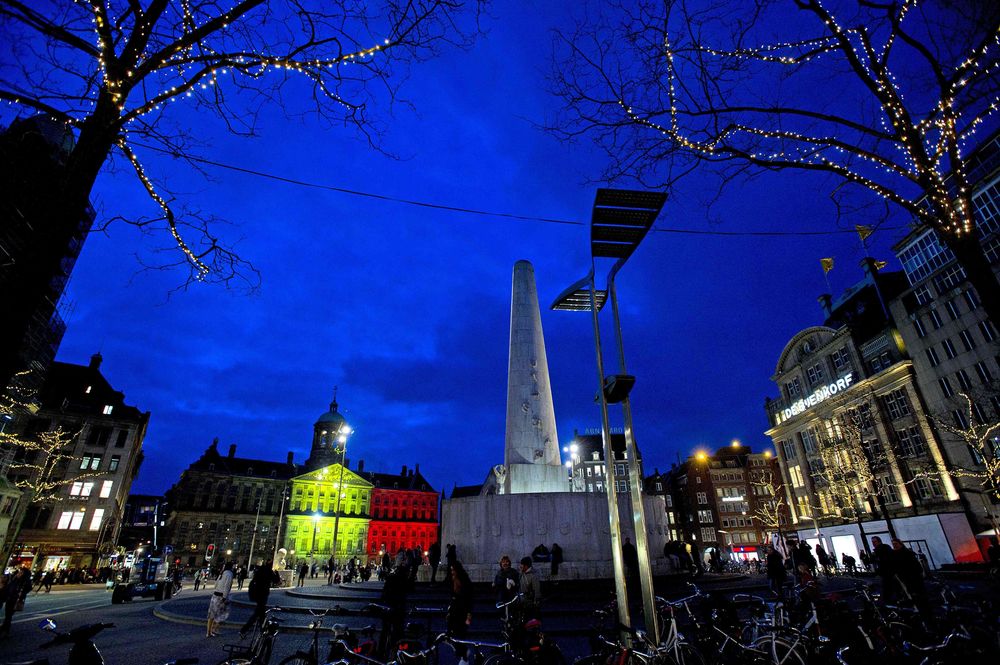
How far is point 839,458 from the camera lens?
3884cm

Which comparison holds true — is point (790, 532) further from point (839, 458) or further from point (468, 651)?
point (468, 651)

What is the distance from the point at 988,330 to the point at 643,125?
36140 millimetres

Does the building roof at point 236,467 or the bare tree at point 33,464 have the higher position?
the building roof at point 236,467

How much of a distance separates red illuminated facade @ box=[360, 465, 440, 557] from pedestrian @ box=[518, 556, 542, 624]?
87.7 metres

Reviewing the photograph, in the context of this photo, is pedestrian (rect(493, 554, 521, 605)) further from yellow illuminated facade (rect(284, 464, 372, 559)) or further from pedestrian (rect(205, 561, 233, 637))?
yellow illuminated facade (rect(284, 464, 372, 559))

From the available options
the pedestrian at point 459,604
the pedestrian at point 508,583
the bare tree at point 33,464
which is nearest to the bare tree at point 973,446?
the pedestrian at point 508,583

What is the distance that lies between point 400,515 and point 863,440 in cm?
8044

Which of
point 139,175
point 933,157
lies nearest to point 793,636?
point 933,157

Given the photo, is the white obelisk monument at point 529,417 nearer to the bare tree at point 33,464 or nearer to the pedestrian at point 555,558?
the pedestrian at point 555,558

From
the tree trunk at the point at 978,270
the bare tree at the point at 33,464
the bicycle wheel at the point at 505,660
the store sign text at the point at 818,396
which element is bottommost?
the bicycle wheel at the point at 505,660

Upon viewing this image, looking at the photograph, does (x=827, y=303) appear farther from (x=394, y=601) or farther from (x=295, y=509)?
(x=295, y=509)

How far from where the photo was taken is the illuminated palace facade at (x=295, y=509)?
76.7 meters

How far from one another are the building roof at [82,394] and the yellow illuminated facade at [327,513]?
37.5 meters

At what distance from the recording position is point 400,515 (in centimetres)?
9244
